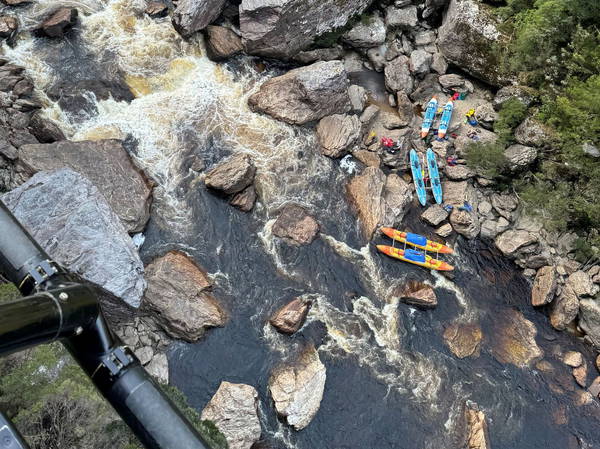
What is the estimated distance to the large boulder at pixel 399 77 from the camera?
78.2ft

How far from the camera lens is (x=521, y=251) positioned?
67.7ft

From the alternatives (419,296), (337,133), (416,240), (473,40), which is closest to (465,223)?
(416,240)

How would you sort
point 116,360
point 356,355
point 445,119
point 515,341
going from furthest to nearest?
point 445,119
point 515,341
point 356,355
point 116,360

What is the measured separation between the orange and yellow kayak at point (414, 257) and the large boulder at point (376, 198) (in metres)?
0.94

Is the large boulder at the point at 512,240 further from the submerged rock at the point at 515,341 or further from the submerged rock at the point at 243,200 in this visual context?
the submerged rock at the point at 243,200

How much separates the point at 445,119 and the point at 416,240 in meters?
6.41

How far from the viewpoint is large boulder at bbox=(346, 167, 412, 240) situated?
20.5 meters

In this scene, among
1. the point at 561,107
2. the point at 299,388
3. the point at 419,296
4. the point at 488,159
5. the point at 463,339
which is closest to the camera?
the point at 299,388

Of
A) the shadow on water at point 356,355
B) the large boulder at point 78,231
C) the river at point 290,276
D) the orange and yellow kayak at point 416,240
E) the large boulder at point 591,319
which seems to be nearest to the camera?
the large boulder at point 78,231

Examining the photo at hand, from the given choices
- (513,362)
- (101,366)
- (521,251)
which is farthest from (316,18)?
(101,366)

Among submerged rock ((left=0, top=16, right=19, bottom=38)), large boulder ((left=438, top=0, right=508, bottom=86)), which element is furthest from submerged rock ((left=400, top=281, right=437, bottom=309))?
submerged rock ((left=0, top=16, right=19, bottom=38))

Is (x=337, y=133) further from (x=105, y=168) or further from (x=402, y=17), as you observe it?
(x=105, y=168)

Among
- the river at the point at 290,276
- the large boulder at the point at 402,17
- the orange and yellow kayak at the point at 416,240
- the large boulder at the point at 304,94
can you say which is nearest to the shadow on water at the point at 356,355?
the river at the point at 290,276

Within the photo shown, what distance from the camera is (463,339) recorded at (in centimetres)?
1866
